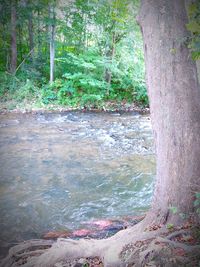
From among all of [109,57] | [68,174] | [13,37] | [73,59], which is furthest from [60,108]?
[68,174]

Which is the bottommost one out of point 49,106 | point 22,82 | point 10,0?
point 49,106

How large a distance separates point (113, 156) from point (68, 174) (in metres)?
1.86

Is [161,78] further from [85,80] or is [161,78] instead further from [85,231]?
[85,80]

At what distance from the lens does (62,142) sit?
1037 centimetres

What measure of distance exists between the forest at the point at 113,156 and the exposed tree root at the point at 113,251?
1cm

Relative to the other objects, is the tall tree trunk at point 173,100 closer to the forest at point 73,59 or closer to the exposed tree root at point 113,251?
the exposed tree root at point 113,251

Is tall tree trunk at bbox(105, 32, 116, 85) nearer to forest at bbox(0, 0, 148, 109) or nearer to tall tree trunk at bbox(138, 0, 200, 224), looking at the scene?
forest at bbox(0, 0, 148, 109)

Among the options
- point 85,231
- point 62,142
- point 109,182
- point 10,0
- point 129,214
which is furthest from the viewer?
point 10,0

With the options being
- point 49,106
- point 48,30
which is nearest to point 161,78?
point 49,106

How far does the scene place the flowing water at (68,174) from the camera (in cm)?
558

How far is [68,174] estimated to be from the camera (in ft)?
24.9

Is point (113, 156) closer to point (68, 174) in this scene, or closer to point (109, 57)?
point (68, 174)

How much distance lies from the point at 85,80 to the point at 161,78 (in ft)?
46.8

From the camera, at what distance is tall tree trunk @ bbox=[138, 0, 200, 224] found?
3.35 metres
